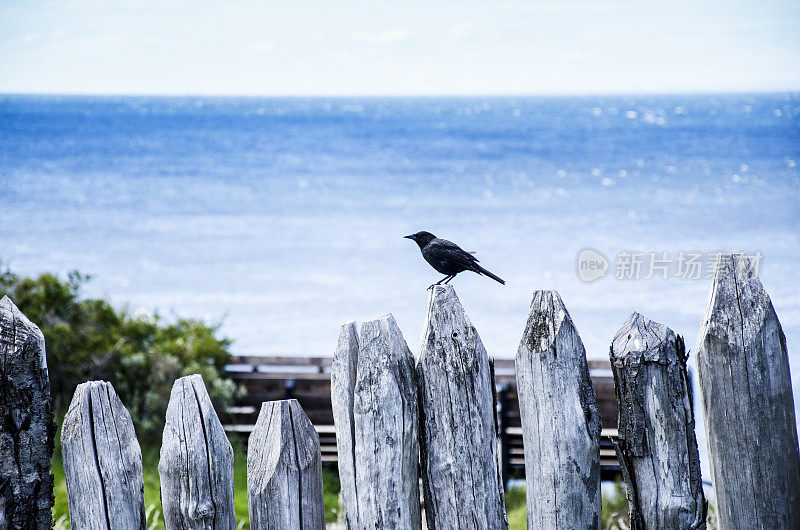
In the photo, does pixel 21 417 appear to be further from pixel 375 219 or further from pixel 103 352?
pixel 375 219

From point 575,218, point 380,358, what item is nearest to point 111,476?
point 380,358

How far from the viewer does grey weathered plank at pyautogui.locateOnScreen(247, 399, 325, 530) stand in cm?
238

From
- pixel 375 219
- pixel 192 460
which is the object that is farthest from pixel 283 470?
pixel 375 219

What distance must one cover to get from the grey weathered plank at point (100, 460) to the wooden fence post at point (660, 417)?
4.82 feet

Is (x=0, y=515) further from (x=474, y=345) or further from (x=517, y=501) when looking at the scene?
(x=517, y=501)

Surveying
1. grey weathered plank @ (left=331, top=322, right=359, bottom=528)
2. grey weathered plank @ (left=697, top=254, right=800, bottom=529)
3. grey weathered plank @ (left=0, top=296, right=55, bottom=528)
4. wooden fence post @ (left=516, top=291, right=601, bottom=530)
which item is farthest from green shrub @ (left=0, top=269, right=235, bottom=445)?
grey weathered plank @ (left=697, top=254, right=800, bottom=529)

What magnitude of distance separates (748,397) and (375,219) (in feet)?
61.5

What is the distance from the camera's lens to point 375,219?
2091cm

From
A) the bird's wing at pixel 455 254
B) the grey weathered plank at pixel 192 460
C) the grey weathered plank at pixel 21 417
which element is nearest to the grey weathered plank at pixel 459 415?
the bird's wing at pixel 455 254

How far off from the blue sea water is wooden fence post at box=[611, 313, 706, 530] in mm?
2224

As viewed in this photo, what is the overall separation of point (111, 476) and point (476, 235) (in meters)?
15.1

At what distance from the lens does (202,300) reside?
13.2m

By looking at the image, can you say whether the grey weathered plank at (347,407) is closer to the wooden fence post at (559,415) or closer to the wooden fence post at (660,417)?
the wooden fence post at (559,415)

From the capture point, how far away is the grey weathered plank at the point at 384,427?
2.30 meters
